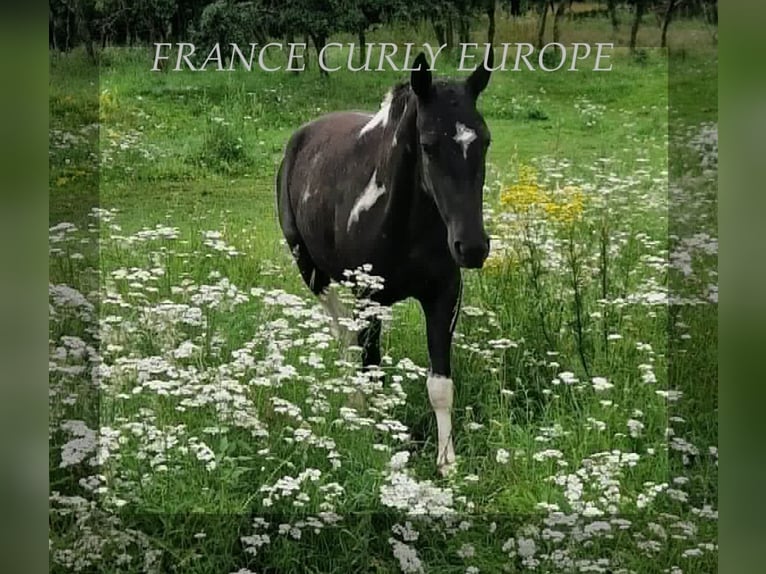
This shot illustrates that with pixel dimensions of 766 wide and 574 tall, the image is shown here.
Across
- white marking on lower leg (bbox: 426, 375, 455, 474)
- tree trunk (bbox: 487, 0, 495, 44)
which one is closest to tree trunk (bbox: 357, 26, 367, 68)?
tree trunk (bbox: 487, 0, 495, 44)

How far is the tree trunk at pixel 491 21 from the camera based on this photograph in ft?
13.2

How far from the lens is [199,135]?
162 inches

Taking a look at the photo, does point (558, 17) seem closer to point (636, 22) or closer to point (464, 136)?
point (636, 22)

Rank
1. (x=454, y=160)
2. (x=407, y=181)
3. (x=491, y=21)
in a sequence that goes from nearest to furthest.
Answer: (x=454, y=160)
(x=407, y=181)
(x=491, y=21)

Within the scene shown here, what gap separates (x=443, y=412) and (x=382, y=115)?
1294 mm

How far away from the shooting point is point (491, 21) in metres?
4.02

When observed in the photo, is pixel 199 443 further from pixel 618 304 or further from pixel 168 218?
pixel 618 304

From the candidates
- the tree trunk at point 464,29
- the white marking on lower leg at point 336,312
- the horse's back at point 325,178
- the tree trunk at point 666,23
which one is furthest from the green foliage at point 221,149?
the tree trunk at point 666,23

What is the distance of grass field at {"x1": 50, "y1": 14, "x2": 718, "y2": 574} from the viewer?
399 centimetres

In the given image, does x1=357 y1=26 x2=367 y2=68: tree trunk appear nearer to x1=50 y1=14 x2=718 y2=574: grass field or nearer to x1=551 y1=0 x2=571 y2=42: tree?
x1=50 y1=14 x2=718 y2=574: grass field

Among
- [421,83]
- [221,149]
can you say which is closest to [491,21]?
[421,83]
